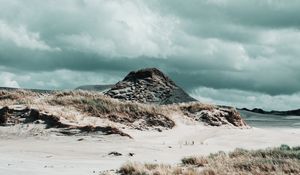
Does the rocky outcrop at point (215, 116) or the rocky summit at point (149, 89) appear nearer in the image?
the rocky outcrop at point (215, 116)

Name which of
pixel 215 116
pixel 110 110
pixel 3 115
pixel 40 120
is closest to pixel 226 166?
pixel 40 120

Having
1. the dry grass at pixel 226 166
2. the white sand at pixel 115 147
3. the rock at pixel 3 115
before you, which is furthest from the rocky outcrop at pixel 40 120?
the dry grass at pixel 226 166

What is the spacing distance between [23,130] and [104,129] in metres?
3.05

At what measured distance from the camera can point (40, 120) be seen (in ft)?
70.7

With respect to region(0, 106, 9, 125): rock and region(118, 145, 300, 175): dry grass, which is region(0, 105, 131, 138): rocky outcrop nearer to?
region(0, 106, 9, 125): rock

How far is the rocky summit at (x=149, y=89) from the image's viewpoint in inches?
1437

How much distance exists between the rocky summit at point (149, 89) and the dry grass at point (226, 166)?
66.6 ft

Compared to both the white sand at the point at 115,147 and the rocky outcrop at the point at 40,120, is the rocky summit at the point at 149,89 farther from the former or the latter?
the rocky outcrop at the point at 40,120

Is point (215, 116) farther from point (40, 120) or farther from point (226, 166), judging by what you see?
point (226, 166)

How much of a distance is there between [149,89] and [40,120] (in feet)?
53.6

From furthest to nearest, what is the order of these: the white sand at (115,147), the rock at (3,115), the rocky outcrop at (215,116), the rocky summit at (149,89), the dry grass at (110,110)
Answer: the rocky summit at (149,89), the rocky outcrop at (215,116), the dry grass at (110,110), the rock at (3,115), the white sand at (115,147)

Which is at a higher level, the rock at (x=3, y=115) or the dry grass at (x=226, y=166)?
the rock at (x=3, y=115)

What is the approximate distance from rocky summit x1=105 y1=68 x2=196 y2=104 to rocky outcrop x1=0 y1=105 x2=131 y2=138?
543 inches

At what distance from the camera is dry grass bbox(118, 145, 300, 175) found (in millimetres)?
13703
